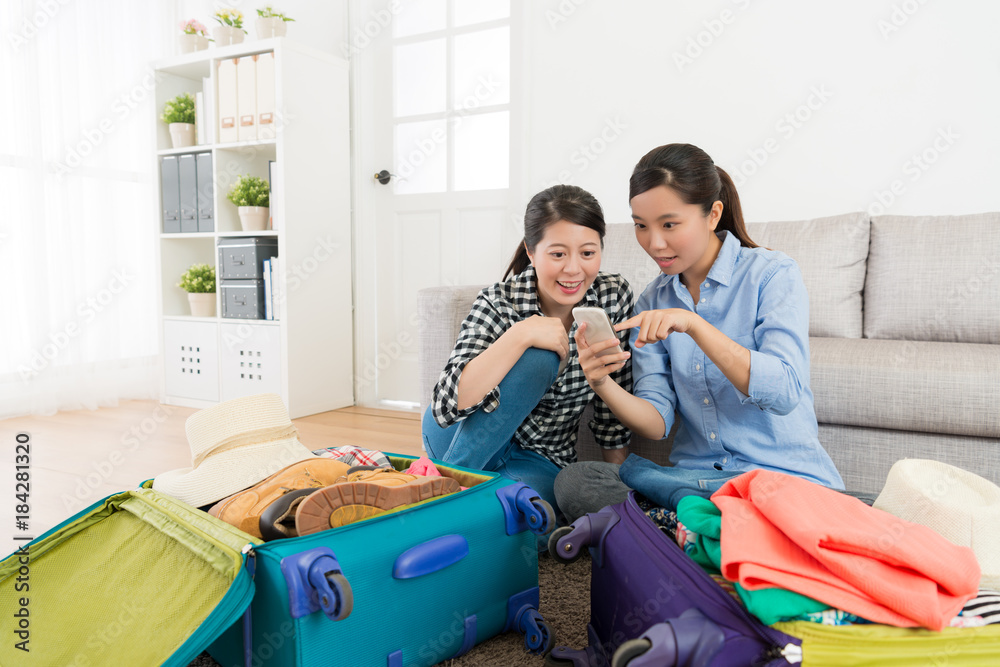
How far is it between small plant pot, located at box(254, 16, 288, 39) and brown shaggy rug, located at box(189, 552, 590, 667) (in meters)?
2.51

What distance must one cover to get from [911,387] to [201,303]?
2775 millimetres

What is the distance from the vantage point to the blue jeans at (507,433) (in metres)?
1.17

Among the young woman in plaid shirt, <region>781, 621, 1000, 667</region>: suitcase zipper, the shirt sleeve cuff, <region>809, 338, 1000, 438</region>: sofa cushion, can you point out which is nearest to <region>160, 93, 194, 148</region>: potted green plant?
the young woman in plaid shirt

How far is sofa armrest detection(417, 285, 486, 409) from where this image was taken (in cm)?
164

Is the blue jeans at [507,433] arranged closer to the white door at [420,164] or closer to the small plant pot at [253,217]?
the white door at [420,164]

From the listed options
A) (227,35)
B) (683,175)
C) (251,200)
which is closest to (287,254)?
(251,200)

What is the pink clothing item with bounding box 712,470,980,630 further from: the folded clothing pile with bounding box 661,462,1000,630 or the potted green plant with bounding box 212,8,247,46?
the potted green plant with bounding box 212,8,247,46

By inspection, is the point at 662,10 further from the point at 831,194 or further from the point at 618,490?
the point at 618,490

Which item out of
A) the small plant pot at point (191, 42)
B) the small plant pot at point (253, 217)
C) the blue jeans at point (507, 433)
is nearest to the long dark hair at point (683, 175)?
the blue jeans at point (507, 433)

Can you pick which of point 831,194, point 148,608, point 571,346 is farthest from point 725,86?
point 148,608

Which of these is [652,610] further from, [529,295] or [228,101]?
[228,101]

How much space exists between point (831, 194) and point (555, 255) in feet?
5.05

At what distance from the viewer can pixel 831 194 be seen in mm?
2301

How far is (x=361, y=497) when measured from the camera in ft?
2.77
